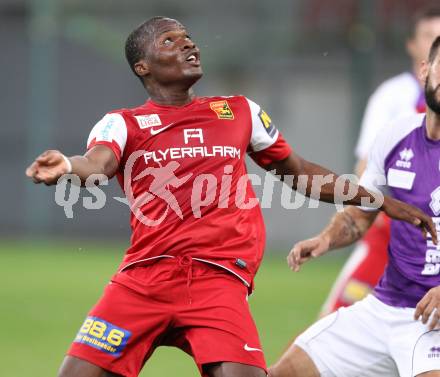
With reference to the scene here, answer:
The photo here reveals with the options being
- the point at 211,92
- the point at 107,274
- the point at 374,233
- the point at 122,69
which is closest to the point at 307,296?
the point at 107,274

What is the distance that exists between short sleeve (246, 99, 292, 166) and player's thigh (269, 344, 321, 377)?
99cm

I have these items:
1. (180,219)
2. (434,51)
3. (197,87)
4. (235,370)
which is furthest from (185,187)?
(197,87)

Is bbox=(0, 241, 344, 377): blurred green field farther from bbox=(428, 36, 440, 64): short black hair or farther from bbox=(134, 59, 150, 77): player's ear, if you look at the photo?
bbox=(428, 36, 440, 64): short black hair

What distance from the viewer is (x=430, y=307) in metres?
5.12

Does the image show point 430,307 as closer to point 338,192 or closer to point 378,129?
point 338,192

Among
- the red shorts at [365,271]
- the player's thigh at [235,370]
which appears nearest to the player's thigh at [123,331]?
the player's thigh at [235,370]

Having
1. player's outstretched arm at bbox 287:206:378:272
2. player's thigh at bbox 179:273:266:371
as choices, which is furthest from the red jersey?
player's outstretched arm at bbox 287:206:378:272

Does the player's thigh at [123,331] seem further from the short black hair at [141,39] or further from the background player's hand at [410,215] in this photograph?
the short black hair at [141,39]

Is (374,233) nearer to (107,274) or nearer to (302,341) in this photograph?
(302,341)

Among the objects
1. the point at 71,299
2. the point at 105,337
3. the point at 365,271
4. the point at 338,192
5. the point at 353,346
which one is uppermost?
the point at 338,192

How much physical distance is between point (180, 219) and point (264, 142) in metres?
0.66

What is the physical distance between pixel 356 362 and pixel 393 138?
111 centimetres

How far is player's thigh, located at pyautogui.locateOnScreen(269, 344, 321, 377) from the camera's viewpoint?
5.47 metres

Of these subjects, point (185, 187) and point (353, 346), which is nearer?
point (185, 187)
